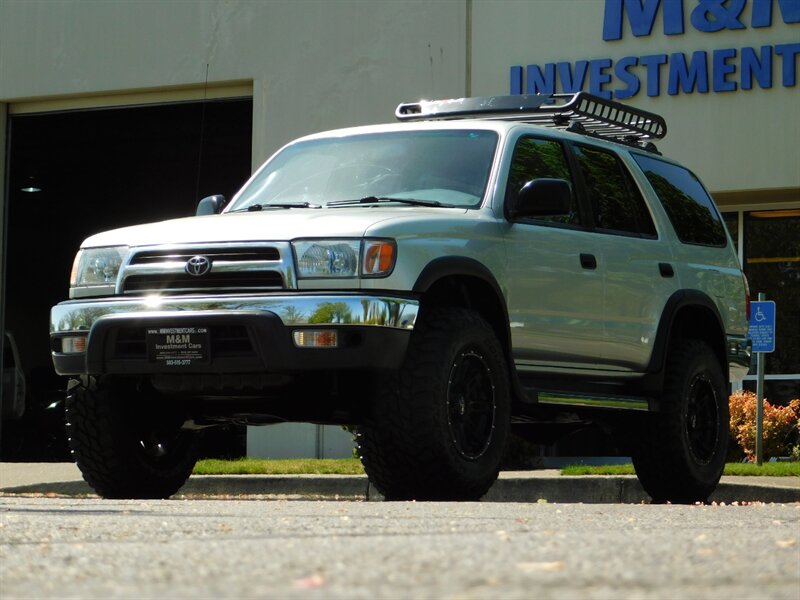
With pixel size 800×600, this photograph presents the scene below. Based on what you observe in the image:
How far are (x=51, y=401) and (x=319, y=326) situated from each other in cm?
1806

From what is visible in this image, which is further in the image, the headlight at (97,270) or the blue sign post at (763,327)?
the blue sign post at (763,327)

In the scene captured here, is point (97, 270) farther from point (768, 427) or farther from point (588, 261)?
point (768, 427)

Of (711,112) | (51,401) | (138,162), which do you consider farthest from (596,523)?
(138,162)

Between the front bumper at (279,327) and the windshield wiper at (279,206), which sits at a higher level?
the windshield wiper at (279,206)

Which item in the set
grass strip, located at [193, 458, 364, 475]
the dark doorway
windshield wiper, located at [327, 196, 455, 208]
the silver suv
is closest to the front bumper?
the silver suv

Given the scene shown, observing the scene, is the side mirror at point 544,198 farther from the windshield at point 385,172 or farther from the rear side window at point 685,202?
the rear side window at point 685,202

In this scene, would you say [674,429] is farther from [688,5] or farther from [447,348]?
[688,5]

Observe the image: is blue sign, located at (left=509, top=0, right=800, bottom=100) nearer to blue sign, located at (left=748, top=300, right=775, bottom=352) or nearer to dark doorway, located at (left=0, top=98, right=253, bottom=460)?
blue sign, located at (left=748, top=300, right=775, bottom=352)

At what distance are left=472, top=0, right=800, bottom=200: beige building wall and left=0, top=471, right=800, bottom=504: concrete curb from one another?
5707 millimetres

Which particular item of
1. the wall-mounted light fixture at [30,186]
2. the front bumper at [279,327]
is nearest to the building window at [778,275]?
the front bumper at [279,327]

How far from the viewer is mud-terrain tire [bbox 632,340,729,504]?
9.51 m

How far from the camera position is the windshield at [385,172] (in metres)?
8.56

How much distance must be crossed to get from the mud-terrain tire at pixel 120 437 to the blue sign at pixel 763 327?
7.28 metres

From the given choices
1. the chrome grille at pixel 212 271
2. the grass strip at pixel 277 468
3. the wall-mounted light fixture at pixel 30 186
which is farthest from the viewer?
the wall-mounted light fixture at pixel 30 186
